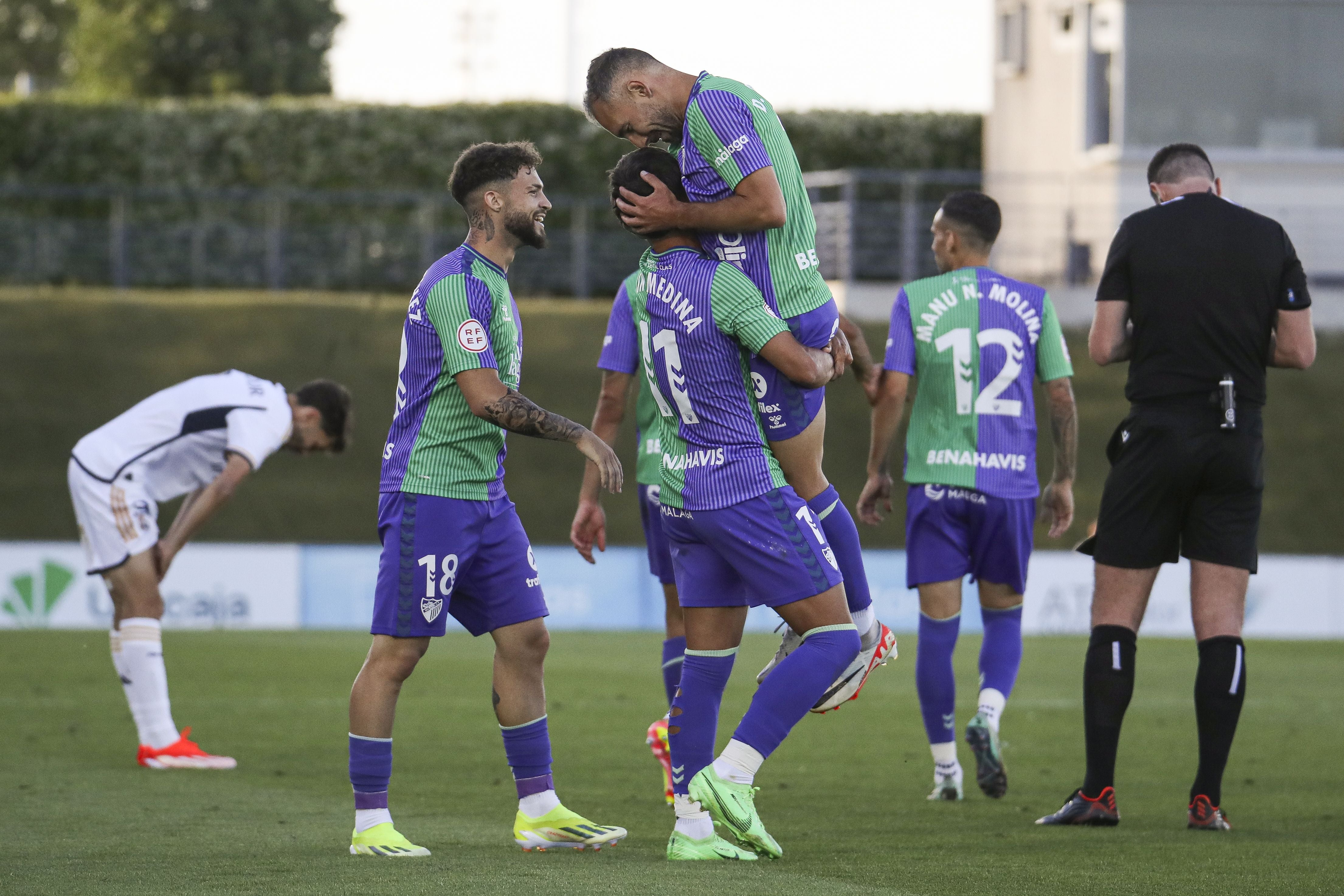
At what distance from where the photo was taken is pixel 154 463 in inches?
319

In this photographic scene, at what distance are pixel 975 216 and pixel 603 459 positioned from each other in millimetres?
2588

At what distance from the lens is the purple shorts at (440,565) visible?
205 inches

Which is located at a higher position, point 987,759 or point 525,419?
point 525,419

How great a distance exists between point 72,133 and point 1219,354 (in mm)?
27984

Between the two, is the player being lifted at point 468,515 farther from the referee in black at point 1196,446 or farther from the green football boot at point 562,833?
the referee in black at point 1196,446

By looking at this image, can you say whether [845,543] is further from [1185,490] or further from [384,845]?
[384,845]

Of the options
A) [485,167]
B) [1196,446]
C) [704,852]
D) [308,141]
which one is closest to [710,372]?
[485,167]

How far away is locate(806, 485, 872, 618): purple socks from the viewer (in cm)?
542

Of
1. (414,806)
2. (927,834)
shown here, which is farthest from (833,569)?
(414,806)

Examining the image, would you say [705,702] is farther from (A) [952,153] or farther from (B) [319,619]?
(A) [952,153]

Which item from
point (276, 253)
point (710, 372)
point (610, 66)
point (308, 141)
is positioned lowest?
point (710, 372)

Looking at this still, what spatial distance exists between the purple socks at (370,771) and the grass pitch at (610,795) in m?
0.24

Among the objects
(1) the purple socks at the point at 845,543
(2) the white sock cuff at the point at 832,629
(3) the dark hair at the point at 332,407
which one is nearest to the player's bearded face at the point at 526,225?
(1) the purple socks at the point at 845,543

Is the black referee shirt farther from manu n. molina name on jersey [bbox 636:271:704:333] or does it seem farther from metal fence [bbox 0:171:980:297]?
metal fence [bbox 0:171:980:297]
